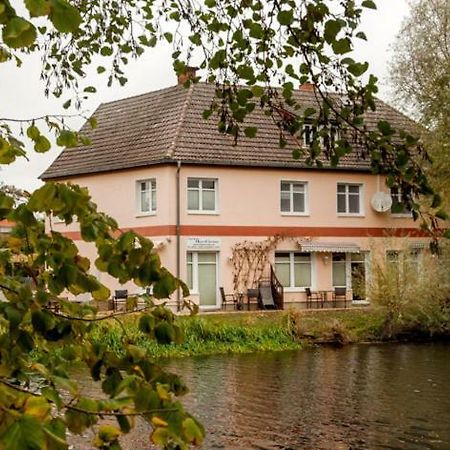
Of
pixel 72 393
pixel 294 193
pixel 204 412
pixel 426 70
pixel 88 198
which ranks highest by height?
pixel 426 70

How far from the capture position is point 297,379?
19203 mm

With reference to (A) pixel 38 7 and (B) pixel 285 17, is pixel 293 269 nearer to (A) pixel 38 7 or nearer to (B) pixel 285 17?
(B) pixel 285 17

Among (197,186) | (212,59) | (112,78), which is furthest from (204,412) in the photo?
(197,186)

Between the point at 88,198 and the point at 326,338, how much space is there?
2506 cm

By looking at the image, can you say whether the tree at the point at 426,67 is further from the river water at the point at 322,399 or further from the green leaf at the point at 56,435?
the green leaf at the point at 56,435

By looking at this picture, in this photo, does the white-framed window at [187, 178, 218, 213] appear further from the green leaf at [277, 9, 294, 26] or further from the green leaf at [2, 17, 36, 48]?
the green leaf at [2, 17, 36, 48]

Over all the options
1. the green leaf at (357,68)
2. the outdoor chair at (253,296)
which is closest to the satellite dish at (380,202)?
→ the outdoor chair at (253,296)

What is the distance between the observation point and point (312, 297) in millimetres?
32031

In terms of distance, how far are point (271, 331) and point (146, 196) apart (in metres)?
7.88

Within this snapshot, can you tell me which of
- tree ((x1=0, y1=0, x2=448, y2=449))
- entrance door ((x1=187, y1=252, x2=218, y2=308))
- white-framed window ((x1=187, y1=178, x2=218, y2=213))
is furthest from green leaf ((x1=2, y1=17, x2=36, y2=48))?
white-framed window ((x1=187, y1=178, x2=218, y2=213))

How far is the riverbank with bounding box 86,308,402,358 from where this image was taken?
2444cm

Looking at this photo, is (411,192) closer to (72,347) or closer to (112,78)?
(72,347)

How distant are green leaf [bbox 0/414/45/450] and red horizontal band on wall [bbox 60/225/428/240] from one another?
1070 inches

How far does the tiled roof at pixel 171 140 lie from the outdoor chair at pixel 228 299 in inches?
177
